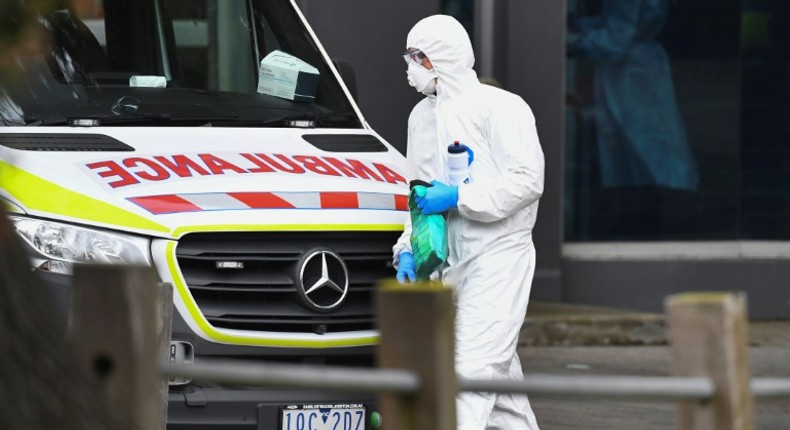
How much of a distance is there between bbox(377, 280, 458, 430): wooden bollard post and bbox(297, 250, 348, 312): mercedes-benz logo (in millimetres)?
3022

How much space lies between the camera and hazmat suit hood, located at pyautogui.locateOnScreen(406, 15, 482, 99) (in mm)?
6391

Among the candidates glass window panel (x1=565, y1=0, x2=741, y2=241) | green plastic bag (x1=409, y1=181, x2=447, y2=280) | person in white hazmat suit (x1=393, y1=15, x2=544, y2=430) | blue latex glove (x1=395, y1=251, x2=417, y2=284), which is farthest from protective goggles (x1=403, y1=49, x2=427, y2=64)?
glass window panel (x1=565, y1=0, x2=741, y2=241)

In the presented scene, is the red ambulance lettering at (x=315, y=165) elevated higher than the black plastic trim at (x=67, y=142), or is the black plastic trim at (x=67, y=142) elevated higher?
the black plastic trim at (x=67, y=142)

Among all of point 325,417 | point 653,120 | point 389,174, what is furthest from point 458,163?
point 653,120

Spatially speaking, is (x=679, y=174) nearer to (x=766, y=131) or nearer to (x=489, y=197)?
(x=766, y=131)

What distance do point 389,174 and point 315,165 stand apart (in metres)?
0.39

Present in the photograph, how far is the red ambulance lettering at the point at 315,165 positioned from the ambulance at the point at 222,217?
0.4 inches

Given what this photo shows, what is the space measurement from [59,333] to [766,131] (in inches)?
402

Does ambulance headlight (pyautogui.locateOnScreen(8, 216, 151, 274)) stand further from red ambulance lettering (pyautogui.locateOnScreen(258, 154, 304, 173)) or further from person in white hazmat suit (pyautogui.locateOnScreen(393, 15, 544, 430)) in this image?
person in white hazmat suit (pyautogui.locateOnScreen(393, 15, 544, 430))

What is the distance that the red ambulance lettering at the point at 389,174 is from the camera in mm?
6375

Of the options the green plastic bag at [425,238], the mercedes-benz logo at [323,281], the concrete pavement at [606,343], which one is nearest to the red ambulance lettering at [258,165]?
the mercedes-benz logo at [323,281]

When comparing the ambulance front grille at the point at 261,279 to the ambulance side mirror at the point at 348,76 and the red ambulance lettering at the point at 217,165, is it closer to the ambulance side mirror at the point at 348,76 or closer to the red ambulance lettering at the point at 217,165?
the red ambulance lettering at the point at 217,165

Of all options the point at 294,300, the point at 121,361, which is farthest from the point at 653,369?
the point at 121,361

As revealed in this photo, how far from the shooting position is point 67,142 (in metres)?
6.00
